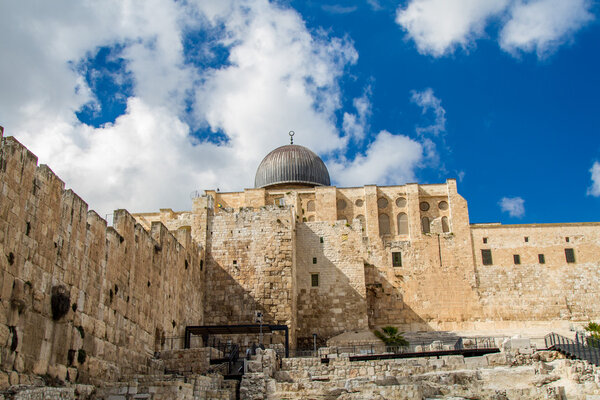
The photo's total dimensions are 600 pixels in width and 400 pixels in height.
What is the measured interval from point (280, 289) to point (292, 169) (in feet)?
59.2

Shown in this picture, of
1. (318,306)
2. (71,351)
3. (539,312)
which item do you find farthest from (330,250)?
(71,351)

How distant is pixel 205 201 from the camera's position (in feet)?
95.5

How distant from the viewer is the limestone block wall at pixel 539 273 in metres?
34.2

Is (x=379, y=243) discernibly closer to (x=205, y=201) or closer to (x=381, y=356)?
(x=205, y=201)

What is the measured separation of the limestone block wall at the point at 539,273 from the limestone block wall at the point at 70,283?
61.9 ft

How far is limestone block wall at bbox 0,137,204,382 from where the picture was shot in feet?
46.3

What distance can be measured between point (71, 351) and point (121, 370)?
2.96 meters

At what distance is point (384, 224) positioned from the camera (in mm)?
40312

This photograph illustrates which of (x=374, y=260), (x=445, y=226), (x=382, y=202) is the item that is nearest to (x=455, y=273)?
(x=374, y=260)

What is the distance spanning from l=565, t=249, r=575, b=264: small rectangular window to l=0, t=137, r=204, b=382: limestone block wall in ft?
74.2

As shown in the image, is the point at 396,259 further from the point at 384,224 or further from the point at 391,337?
the point at 391,337

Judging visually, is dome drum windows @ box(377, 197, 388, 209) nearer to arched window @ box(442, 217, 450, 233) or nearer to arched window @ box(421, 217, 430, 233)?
arched window @ box(421, 217, 430, 233)

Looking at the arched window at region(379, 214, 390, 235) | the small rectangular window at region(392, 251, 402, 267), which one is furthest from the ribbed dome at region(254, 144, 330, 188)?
the small rectangular window at region(392, 251, 402, 267)

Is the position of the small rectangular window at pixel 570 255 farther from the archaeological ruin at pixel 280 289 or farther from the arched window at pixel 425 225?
the arched window at pixel 425 225
